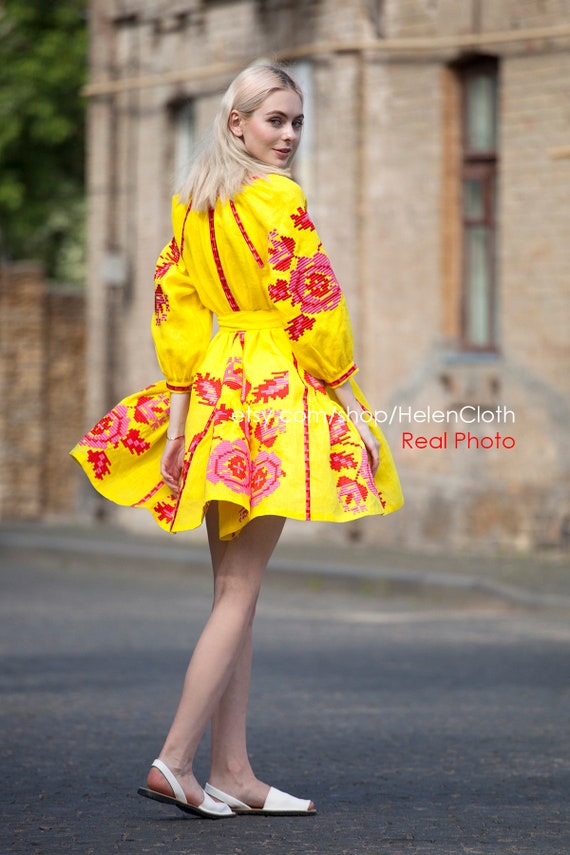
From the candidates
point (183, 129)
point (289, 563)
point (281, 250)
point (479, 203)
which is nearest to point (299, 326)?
point (281, 250)

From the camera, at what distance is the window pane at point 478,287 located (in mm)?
15875

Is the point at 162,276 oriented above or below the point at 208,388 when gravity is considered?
above

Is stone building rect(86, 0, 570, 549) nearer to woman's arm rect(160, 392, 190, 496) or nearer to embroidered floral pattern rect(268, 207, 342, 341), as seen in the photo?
woman's arm rect(160, 392, 190, 496)

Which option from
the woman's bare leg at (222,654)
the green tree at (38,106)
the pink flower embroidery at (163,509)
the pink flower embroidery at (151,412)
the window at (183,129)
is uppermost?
the green tree at (38,106)

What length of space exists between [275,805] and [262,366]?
1.19 meters

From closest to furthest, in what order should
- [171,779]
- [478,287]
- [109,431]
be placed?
[171,779] → [109,431] → [478,287]

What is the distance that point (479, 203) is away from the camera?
51.8 feet

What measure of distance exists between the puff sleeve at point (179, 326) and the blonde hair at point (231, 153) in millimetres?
132

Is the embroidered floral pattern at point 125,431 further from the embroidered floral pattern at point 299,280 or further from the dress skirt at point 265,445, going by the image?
the embroidered floral pattern at point 299,280

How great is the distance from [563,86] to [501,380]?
2479mm

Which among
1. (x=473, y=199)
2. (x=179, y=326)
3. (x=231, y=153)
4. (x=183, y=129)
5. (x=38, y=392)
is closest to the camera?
(x=231, y=153)

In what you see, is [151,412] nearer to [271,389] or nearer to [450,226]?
[271,389]

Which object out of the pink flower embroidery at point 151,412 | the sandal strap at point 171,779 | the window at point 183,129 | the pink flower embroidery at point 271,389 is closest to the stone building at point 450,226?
the window at point 183,129

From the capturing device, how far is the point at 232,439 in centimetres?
481
